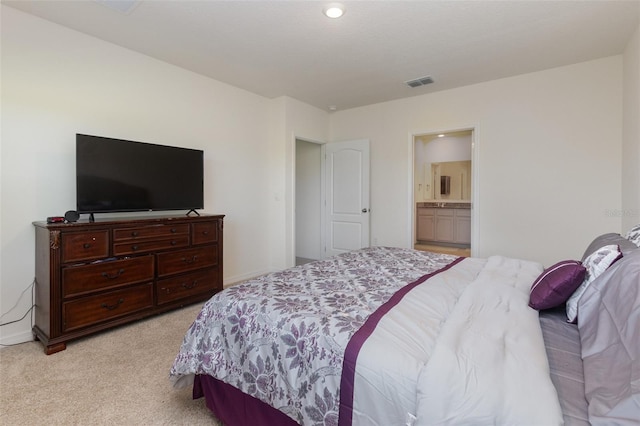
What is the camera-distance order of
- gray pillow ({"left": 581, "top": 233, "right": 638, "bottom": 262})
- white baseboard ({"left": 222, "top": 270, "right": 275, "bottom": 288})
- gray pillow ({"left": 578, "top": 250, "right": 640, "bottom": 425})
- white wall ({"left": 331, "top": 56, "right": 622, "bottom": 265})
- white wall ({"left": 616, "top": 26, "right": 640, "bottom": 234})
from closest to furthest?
gray pillow ({"left": 578, "top": 250, "right": 640, "bottom": 425}), gray pillow ({"left": 581, "top": 233, "right": 638, "bottom": 262}), white wall ({"left": 616, "top": 26, "right": 640, "bottom": 234}), white wall ({"left": 331, "top": 56, "right": 622, "bottom": 265}), white baseboard ({"left": 222, "top": 270, "right": 275, "bottom": 288})

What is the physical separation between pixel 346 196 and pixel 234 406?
3873 millimetres

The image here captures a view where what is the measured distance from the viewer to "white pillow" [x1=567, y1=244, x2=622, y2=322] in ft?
4.45

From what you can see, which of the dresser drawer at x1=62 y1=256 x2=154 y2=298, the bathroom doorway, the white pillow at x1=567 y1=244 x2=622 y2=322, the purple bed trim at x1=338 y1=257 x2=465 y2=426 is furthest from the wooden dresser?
the bathroom doorway

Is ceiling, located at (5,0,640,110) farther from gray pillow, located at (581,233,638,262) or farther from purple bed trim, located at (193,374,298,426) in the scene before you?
purple bed trim, located at (193,374,298,426)

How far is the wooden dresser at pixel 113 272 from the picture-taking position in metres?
2.30

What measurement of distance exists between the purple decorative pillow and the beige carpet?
1.73 meters

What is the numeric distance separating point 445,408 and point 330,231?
441 centimetres

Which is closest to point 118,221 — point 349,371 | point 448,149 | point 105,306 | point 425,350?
point 105,306

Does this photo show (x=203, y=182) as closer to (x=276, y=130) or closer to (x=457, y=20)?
(x=276, y=130)

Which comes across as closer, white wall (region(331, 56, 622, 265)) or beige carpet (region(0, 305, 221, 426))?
beige carpet (region(0, 305, 221, 426))

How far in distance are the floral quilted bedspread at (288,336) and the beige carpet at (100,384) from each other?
0.25m

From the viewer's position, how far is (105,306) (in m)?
2.54

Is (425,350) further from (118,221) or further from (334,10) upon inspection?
(118,221)

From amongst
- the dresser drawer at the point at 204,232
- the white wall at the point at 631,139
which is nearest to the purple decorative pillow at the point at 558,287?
the white wall at the point at 631,139
